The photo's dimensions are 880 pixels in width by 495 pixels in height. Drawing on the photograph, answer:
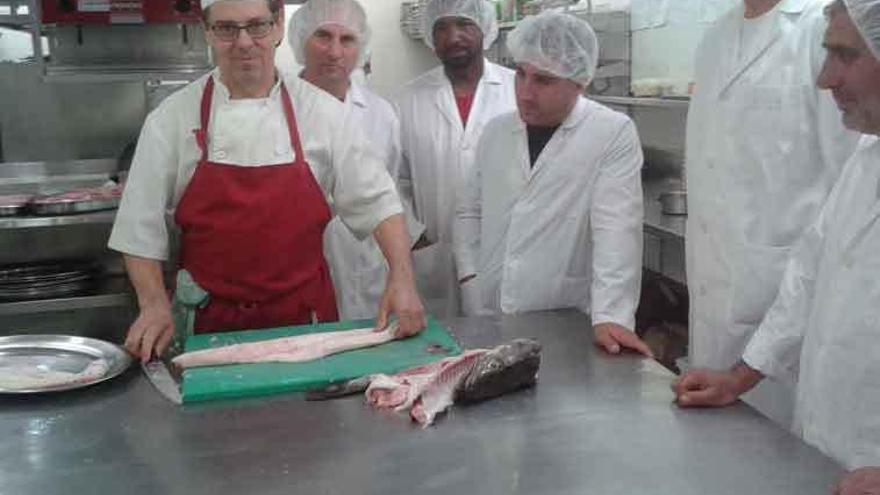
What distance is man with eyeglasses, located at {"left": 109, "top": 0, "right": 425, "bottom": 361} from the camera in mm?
1755

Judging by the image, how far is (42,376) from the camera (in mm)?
1500

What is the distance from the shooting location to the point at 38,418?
1.35m

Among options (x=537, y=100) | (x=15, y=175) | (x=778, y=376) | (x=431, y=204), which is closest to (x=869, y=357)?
(x=778, y=376)

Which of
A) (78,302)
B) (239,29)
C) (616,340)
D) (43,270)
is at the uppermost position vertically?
(239,29)

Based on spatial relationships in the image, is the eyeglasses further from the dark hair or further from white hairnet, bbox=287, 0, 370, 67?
white hairnet, bbox=287, 0, 370, 67

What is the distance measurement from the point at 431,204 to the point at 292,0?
0.98 m

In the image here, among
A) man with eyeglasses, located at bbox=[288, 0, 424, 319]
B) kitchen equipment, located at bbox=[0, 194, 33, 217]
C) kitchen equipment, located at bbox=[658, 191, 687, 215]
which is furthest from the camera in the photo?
kitchen equipment, located at bbox=[658, 191, 687, 215]

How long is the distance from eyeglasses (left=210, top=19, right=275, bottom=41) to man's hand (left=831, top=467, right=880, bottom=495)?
4.17 ft

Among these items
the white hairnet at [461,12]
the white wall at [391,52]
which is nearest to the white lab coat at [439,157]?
the white hairnet at [461,12]

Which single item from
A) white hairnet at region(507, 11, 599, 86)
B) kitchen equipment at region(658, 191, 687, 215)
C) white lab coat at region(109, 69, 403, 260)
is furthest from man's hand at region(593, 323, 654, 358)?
kitchen equipment at region(658, 191, 687, 215)

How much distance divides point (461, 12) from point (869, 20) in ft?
5.62

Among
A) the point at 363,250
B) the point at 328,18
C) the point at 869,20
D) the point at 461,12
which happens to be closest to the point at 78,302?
the point at 363,250

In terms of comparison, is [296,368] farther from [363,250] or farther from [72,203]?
[72,203]

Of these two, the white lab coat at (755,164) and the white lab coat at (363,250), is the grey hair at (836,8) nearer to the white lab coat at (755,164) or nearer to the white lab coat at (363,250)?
the white lab coat at (755,164)
